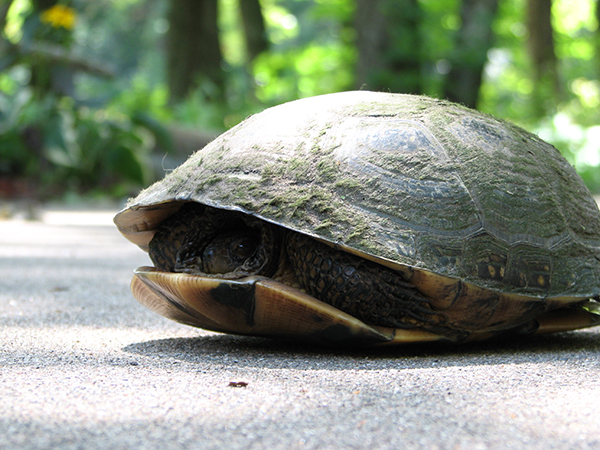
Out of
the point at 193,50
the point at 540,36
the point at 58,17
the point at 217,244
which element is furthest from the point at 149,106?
the point at 217,244

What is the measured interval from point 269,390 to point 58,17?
11.8 meters

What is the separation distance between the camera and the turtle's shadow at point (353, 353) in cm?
199

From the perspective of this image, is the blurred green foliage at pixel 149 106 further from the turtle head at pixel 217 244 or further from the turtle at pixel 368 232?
the turtle head at pixel 217 244

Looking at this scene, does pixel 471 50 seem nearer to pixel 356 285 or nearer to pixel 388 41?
pixel 388 41

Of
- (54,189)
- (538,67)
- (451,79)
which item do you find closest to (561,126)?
(538,67)

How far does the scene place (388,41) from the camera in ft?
35.1

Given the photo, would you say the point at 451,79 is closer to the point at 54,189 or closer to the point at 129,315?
the point at 54,189

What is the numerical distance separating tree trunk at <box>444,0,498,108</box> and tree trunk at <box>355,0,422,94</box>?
68cm

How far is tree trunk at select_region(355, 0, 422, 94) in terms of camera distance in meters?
10.6

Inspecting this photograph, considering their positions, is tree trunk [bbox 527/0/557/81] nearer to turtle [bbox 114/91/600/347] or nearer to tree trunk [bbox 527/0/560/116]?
tree trunk [bbox 527/0/560/116]

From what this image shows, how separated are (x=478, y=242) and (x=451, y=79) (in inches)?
370

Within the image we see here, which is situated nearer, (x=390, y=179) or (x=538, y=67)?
(x=390, y=179)

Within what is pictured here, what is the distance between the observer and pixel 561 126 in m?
14.9

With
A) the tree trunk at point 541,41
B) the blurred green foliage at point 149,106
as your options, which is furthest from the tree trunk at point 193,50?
the tree trunk at point 541,41
